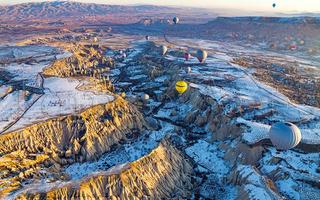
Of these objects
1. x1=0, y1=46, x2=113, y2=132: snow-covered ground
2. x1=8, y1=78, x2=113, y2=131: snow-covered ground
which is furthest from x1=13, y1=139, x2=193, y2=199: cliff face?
x1=0, y1=46, x2=113, y2=132: snow-covered ground

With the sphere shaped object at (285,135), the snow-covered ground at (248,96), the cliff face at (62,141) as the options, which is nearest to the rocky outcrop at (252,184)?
the sphere shaped object at (285,135)

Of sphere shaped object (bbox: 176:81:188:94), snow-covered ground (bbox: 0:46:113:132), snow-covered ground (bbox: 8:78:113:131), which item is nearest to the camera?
snow-covered ground (bbox: 0:46:113:132)

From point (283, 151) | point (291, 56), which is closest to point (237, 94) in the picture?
point (283, 151)

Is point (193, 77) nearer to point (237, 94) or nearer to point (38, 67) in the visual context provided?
point (237, 94)

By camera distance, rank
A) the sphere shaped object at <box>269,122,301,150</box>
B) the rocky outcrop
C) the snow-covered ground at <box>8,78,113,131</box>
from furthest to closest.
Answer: the snow-covered ground at <box>8,78,113,131</box> → the sphere shaped object at <box>269,122,301,150</box> → the rocky outcrop

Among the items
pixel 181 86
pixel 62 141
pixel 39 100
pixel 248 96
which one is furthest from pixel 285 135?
pixel 39 100

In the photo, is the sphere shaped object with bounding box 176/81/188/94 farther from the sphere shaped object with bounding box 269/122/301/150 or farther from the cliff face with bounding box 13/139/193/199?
the sphere shaped object with bounding box 269/122/301/150

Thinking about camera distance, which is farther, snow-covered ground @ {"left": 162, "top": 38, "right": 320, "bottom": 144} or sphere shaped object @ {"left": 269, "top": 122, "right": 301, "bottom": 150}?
snow-covered ground @ {"left": 162, "top": 38, "right": 320, "bottom": 144}

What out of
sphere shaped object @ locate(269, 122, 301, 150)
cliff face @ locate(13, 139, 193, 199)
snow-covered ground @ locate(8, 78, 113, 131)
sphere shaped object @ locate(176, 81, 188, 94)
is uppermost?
sphere shaped object @ locate(269, 122, 301, 150)
